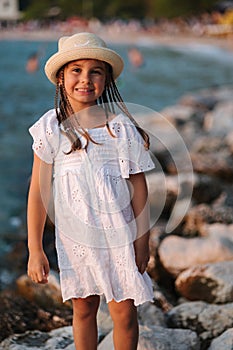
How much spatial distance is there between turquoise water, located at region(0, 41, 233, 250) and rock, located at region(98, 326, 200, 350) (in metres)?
1.38

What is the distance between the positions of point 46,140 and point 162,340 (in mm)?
476

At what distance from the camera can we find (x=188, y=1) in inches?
442

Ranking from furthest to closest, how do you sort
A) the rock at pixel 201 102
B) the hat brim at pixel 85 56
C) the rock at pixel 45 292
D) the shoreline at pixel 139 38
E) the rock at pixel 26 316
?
the shoreline at pixel 139 38 → the rock at pixel 201 102 → the rock at pixel 45 292 → the rock at pixel 26 316 → the hat brim at pixel 85 56

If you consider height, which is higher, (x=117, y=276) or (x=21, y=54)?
(x=117, y=276)

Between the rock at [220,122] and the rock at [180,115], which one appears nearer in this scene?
the rock at [220,122]

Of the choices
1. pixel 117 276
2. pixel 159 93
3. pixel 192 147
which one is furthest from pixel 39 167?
pixel 159 93

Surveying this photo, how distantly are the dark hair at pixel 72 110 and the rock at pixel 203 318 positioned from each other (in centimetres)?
54

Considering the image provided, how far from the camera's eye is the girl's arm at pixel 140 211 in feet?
3.28

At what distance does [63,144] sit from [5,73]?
838 centimetres

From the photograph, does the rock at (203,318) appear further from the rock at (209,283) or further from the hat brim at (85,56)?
the hat brim at (85,56)

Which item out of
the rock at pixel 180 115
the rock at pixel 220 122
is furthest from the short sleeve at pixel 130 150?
the rock at pixel 180 115

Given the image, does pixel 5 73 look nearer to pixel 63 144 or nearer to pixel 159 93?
pixel 159 93

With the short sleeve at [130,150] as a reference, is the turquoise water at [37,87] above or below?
below

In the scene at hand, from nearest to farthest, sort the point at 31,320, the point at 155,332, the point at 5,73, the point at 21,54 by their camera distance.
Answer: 1. the point at 155,332
2. the point at 31,320
3. the point at 5,73
4. the point at 21,54
